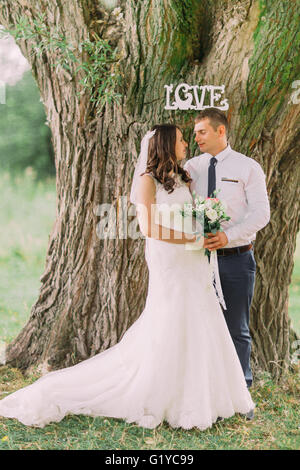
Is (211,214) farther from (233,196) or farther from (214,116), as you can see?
(214,116)

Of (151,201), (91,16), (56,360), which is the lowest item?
(56,360)

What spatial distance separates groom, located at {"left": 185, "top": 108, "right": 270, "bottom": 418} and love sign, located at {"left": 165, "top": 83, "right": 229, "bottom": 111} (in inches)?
4.7

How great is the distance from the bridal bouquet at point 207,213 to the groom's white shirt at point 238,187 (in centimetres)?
34

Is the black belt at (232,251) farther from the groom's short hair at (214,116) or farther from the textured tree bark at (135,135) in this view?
the groom's short hair at (214,116)

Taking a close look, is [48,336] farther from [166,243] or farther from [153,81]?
[153,81]

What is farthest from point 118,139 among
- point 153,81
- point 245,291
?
point 245,291

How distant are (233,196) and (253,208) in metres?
0.17

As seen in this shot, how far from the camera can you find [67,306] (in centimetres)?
445

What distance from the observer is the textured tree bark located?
12.8 feet

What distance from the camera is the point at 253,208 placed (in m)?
3.80

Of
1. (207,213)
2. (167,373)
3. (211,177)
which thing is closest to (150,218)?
(207,213)

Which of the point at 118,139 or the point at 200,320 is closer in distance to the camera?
the point at 200,320
